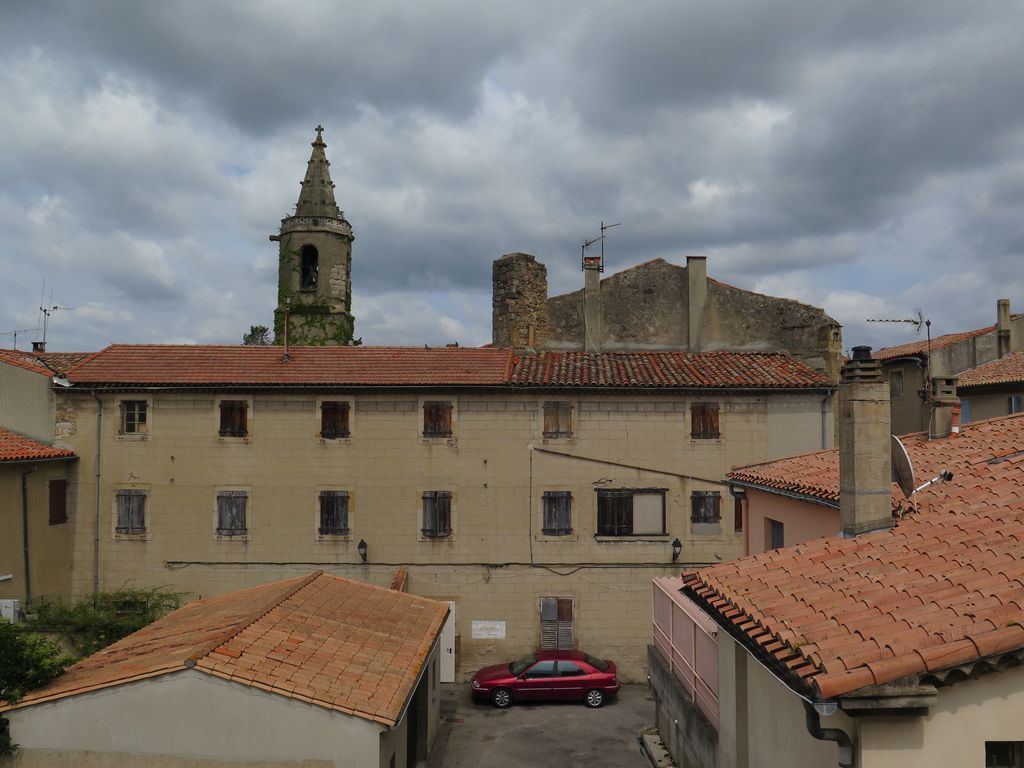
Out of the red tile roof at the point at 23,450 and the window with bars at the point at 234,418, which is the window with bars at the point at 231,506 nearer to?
the window with bars at the point at 234,418

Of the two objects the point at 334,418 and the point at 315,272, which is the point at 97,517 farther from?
the point at 315,272

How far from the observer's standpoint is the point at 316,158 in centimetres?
3647

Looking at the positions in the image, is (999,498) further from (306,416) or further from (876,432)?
(306,416)

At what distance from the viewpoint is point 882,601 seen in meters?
6.64

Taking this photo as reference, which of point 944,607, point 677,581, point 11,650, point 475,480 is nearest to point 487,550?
point 475,480

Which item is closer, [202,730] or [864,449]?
[864,449]

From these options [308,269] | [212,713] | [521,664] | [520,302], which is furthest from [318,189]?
[212,713]

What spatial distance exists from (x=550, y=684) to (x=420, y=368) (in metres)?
9.98

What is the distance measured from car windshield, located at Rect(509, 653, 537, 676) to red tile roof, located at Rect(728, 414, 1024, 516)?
9.23m

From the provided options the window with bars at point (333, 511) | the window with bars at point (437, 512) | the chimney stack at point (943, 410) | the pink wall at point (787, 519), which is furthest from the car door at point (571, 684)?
the chimney stack at point (943, 410)

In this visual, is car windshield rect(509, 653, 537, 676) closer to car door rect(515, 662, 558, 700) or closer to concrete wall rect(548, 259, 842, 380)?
car door rect(515, 662, 558, 700)

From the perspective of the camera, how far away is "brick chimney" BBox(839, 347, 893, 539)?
904 centimetres

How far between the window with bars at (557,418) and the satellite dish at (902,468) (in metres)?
13.7

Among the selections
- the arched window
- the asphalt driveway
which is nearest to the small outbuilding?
the asphalt driveway
